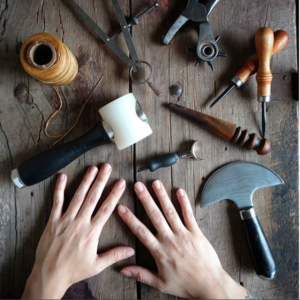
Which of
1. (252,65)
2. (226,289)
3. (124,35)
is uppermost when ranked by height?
(124,35)

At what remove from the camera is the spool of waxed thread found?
76 cm

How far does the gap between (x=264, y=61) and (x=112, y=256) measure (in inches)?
27.6

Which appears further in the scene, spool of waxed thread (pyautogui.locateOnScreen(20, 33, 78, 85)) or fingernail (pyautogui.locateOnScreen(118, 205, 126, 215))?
fingernail (pyautogui.locateOnScreen(118, 205, 126, 215))

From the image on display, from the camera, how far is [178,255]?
0.87 meters

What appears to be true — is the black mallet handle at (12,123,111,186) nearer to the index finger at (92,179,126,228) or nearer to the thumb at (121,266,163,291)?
the index finger at (92,179,126,228)

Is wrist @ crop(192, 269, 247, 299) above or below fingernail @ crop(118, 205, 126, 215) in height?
below

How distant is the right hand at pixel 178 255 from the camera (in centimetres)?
86

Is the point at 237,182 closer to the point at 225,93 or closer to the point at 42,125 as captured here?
the point at 225,93

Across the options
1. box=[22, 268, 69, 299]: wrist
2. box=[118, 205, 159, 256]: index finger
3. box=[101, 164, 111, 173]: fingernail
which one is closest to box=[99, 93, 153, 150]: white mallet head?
box=[101, 164, 111, 173]: fingernail

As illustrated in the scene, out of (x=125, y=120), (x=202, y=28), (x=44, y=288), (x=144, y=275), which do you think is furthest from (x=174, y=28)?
(x=44, y=288)

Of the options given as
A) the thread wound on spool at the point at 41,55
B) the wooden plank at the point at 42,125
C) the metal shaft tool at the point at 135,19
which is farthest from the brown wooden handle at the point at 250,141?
the thread wound on spool at the point at 41,55

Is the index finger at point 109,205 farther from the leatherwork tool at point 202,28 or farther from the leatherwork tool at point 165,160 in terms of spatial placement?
the leatherwork tool at point 202,28

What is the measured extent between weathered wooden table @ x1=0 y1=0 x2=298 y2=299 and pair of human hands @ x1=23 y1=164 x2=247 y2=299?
38 mm

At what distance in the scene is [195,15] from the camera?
2.85 ft
